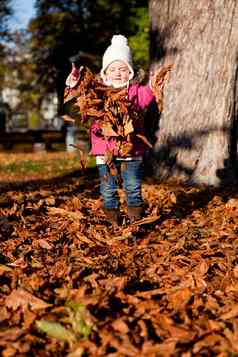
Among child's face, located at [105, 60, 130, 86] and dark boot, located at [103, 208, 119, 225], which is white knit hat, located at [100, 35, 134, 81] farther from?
dark boot, located at [103, 208, 119, 225]

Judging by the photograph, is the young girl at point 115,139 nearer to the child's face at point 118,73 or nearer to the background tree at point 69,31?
the child's face at point 118,73

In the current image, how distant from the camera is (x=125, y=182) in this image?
4.15 meters

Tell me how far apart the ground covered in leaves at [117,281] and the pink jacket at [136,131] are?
69 centimetres

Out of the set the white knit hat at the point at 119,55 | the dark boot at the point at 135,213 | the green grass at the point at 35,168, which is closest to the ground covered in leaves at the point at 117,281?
the dark boot at the point at 135,213

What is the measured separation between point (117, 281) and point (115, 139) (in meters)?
1.44

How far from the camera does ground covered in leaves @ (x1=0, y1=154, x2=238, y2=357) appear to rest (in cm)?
231

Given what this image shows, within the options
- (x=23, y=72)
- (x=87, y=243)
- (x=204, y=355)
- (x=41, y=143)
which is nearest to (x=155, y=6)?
(x=87, y=243)

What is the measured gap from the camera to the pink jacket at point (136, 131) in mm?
3916

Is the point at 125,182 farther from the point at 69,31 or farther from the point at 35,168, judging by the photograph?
the point at 69,31

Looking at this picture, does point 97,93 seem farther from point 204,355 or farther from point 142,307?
point 204,355

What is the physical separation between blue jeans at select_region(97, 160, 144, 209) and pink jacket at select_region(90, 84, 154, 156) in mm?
141

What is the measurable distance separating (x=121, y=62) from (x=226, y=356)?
2.50 metres

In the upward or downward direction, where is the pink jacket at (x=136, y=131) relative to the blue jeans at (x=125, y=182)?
upward

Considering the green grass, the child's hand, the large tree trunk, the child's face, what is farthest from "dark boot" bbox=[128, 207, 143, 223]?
the green grass
